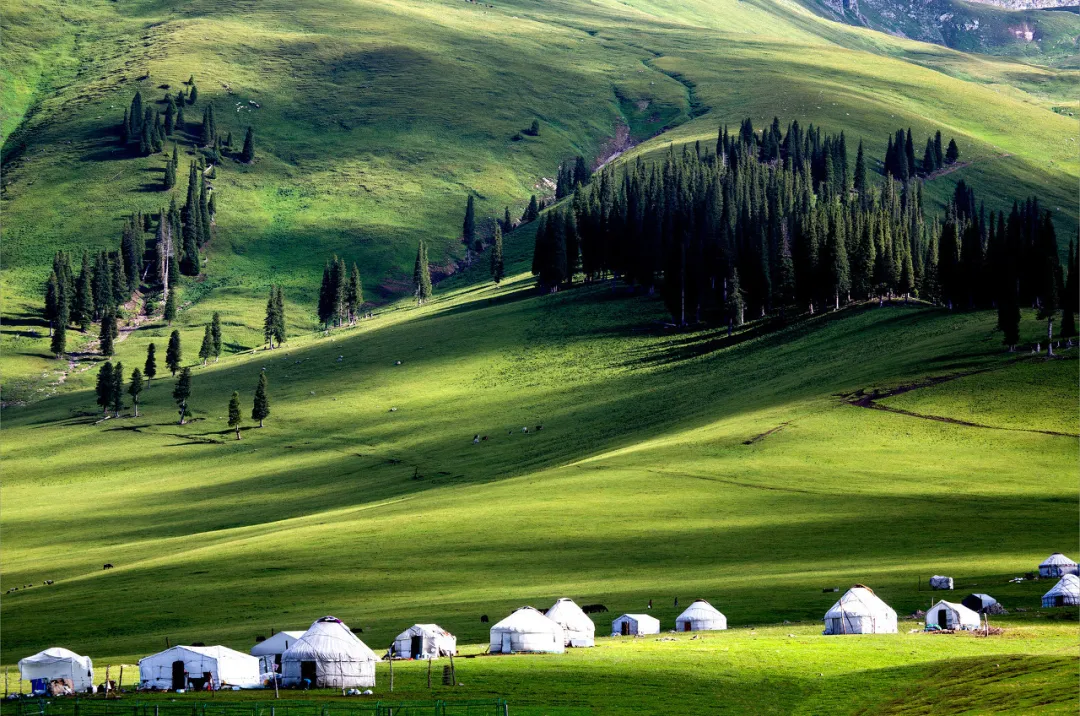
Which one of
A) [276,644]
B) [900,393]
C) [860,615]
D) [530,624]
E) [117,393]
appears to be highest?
[900,393]

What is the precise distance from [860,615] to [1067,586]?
1356cm

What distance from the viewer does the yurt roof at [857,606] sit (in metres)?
74.4

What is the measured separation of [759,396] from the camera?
484 ft

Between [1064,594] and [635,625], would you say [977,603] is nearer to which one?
[1064,594]

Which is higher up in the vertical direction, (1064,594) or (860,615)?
(1064,594)

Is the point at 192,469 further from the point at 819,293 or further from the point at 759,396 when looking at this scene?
the point at 819,293

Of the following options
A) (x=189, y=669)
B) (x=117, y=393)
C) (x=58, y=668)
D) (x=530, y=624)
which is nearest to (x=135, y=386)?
(x=117, y=393)

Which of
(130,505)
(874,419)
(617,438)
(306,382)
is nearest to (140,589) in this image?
(130,505)

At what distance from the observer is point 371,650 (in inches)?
2729

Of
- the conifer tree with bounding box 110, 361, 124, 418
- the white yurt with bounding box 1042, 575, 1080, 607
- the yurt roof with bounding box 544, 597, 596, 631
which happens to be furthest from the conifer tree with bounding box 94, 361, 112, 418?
the white yurt with bounding box 1042, 575, 1080, 607

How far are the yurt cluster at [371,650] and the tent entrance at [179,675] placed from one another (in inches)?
2.0

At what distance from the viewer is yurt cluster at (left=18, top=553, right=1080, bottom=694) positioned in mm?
65938

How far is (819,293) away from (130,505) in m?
96.2

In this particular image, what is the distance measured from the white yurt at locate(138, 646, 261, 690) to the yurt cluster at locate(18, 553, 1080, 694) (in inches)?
2.0
